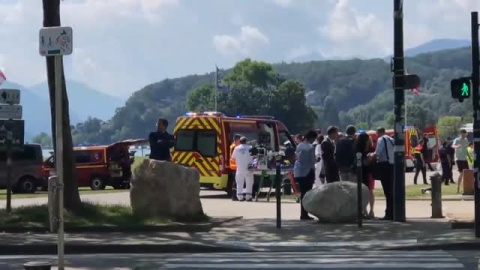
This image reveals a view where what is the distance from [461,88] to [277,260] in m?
5.37

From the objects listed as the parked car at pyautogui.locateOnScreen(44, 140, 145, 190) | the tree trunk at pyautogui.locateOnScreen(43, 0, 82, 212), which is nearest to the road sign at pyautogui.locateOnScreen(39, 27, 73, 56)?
the tree trunk at pyautogui.locateOnScreen(43, 0, 82, 212)

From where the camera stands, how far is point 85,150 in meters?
39.7

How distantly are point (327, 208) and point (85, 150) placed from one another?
22.9 metres

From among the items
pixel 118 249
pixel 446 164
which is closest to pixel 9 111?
pixel 118 249

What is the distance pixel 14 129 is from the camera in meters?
24.4

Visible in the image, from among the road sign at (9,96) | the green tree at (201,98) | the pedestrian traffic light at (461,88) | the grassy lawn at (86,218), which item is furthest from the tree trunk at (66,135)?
the green tree at (201,98)

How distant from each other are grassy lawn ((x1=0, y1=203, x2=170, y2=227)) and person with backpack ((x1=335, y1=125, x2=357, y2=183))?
399cm

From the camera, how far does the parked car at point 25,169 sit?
3759 cm

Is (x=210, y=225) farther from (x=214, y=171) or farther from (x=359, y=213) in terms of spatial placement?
(x=214, y=171)

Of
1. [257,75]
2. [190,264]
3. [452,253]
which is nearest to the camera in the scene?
[190,264]

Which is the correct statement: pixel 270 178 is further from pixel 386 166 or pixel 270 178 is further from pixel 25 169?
pixel 25 169

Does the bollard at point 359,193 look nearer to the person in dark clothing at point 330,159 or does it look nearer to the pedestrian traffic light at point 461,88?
the pedestrian traffic light at point 461,88

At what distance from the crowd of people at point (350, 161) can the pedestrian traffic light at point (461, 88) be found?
2302mm

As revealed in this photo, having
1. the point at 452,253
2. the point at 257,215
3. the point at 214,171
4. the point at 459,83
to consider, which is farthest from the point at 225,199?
the point at 452,253
